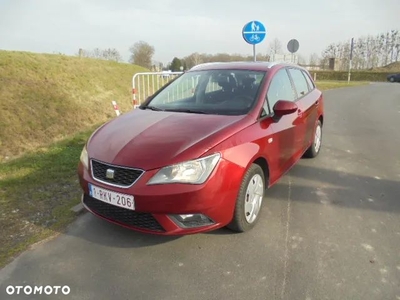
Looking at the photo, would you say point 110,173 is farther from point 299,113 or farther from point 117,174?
point 299,113

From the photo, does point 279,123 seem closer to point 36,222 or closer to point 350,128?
point 36,222

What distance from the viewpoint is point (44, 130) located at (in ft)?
25.5

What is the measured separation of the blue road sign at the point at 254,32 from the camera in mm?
9430

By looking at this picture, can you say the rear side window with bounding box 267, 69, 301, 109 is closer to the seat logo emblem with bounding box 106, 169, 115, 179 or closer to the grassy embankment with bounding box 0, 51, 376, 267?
the seat logo emblem with bounding box 106, 169, 115, 179

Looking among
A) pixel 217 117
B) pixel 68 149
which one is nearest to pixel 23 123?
pixel 68 149

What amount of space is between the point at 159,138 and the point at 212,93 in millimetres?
1225

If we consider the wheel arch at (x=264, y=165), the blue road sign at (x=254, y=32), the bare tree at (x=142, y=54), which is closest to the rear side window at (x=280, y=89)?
the wheel arch at (x=264, y=165)

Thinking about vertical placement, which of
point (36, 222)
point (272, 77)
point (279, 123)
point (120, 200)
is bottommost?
point (36, 222)

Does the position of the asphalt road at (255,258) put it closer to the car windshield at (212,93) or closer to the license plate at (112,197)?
the license plate at (112,197)

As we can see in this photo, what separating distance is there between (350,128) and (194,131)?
6484 mm

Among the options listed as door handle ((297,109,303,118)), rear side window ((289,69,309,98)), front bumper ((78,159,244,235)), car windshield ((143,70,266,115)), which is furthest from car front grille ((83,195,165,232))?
rear side window ((289,69,309,98))

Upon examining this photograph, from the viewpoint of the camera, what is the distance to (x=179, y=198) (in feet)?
8.16

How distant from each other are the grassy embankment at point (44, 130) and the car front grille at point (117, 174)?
92 cm

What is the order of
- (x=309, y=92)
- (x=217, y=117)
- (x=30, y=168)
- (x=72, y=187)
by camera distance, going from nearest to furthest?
(x=217, y=117) < (x=72, y=187) < (x=30, y=168) < (x=309, y=92)
